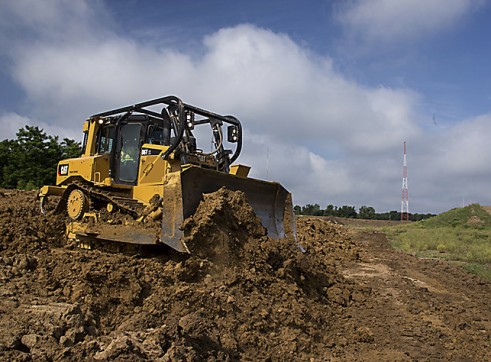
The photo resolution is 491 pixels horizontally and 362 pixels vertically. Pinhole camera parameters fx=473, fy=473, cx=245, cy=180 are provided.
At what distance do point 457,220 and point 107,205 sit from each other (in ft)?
89.6

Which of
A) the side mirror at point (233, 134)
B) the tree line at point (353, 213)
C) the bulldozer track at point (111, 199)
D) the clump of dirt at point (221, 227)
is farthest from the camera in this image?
the tree line at point (353, 213)

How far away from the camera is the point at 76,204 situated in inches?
336

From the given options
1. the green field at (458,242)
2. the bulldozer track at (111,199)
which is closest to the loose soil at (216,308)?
the bulldozer track at (111,199)

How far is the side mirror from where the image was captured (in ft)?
30.3

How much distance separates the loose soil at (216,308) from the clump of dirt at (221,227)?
0.02m

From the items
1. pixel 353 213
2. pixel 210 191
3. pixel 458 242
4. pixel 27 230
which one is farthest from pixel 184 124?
pixel 353 213

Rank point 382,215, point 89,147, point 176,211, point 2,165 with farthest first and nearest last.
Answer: point 382,215, point 2,165, point 89,147, point 176,211

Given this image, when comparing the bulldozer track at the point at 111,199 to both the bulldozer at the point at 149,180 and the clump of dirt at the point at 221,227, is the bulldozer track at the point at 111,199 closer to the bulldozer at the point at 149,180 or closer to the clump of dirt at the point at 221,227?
the bulldozer at the point at 149,180

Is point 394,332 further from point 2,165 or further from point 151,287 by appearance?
point 2,165

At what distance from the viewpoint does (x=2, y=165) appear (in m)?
28.9

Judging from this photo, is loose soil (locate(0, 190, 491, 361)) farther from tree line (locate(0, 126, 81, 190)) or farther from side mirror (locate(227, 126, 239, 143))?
tree line (locate(0, 126, 81, 190))

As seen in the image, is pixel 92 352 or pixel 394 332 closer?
pixel 92 352

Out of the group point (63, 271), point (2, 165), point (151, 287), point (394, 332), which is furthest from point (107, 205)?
point (2, 165)

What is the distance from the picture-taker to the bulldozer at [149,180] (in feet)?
22.9
